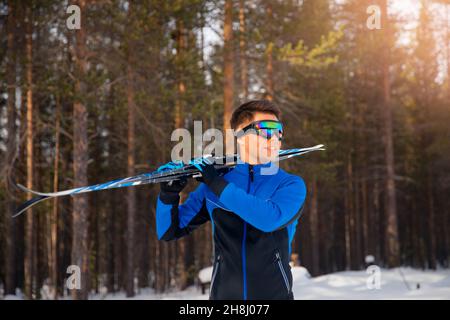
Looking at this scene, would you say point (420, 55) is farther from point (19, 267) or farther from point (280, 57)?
point (19, 267)

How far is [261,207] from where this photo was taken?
8.34ft

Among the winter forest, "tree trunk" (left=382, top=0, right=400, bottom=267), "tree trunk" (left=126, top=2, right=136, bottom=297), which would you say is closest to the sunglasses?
the winter forest

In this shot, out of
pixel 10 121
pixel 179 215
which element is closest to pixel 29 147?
pixel 10 121

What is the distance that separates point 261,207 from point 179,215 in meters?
0.76

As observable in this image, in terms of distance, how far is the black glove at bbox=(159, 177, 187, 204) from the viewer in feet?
9.65

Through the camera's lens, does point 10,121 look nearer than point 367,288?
No

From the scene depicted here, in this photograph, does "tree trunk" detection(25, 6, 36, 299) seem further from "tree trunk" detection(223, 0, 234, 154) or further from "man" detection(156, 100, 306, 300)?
"man" detection(156, 100, 306, 300)

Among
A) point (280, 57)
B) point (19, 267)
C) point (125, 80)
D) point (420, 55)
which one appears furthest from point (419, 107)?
point (19, 267)

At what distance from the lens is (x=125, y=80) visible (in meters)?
13.3

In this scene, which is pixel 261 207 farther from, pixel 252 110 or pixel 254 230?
pixel 252 110

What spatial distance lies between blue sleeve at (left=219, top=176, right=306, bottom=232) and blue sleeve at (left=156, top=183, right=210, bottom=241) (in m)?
0.48

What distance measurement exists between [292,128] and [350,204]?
1232cm
